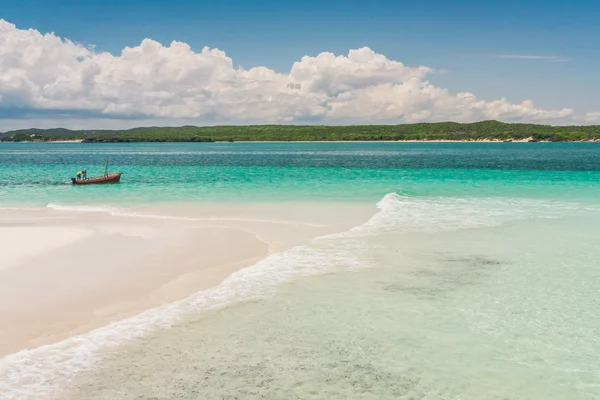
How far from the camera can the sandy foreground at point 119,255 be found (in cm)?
994

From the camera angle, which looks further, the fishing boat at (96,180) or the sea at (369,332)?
the fishing boat at (96,180)

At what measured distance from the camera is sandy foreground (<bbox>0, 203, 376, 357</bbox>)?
32.6 ft

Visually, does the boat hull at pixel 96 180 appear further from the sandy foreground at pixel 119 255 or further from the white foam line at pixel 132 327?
the white foam line at pixel 132 327

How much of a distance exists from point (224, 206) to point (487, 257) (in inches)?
564

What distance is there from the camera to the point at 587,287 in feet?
39.1

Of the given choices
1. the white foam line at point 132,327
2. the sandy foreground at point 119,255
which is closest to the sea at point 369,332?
the white foam line at point 132,327

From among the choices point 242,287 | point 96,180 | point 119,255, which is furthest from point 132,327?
point 96,180

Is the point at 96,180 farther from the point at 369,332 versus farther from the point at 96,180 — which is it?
the point at 369,332

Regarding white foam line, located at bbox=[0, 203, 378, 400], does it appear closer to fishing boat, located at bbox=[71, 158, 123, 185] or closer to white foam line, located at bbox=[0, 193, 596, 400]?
white foam line, located at bbox=[0, 193, 596, 400]

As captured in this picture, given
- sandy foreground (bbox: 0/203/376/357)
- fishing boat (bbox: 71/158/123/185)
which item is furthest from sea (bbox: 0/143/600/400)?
fishing boat (bbox: 71/158/123/185)

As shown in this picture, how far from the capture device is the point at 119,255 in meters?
14.5

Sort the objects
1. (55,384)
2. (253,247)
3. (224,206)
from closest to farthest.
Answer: (55,384)
(253,247)
(224,206)

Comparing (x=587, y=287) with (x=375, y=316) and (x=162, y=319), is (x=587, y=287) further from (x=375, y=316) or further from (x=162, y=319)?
(x=162, y=319)

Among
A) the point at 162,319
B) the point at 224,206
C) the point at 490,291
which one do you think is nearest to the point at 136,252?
the point at 162,319
